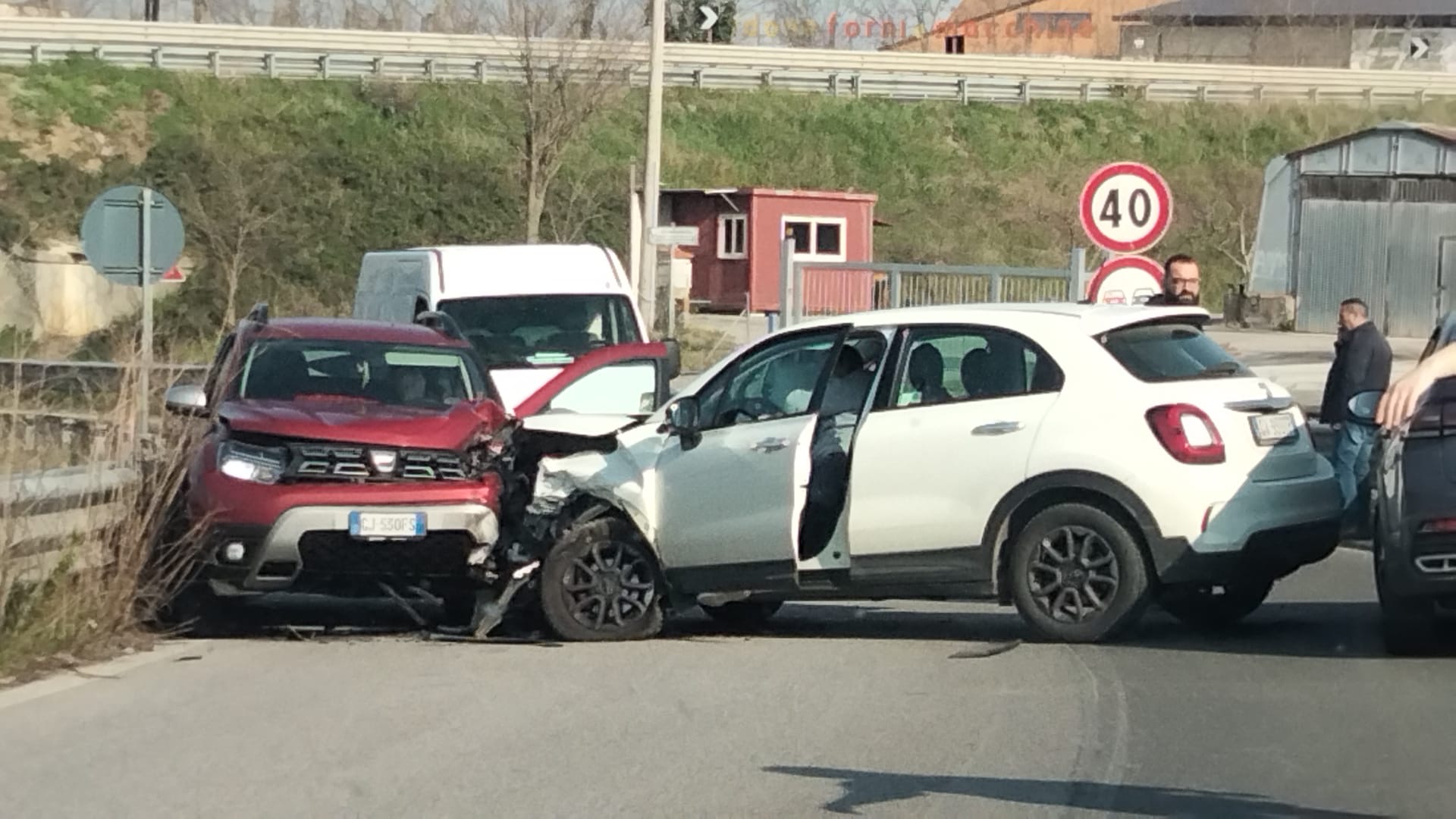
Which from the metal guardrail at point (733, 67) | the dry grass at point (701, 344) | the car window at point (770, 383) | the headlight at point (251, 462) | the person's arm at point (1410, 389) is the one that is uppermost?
the metal guardrail at point (733, 67)

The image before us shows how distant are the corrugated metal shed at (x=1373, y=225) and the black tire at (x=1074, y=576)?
1602 inches

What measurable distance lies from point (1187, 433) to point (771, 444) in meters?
2.13

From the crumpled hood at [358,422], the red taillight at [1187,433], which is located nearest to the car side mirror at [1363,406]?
the red taillight at [1187,433]

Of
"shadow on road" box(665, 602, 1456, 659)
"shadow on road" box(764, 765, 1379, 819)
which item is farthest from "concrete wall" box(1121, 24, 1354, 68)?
"shadow on road" box(764, 765, 1379, 819)

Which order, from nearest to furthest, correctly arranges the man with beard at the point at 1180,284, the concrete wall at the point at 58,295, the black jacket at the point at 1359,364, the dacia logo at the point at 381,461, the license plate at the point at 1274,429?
the license plate at the point at 1274,429
the dacia logo at the point at 381,461
the man with beard at the point at 1180,284
the black jacket at the point at 1359,364
the concrete wall at the point at 58,295

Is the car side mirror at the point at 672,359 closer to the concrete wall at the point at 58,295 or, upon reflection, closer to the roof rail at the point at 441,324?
the roof rail at the point at 441,324

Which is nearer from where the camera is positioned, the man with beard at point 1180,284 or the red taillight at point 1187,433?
the red taillight at point 1187,433

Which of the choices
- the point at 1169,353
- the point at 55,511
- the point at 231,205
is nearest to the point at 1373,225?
the point at 231,205

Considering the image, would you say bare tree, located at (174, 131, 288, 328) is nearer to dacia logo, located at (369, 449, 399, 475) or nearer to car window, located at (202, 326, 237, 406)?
car window, located at (202, 326, 237, 406)

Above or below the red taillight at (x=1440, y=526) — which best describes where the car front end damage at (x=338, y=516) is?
below

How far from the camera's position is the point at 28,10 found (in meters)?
75.3

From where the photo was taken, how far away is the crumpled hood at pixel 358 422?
454 inches

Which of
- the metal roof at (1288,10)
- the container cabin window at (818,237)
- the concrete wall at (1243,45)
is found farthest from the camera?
the concrete wall at (1243,45)

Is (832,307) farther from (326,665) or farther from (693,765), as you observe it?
(693,765)
